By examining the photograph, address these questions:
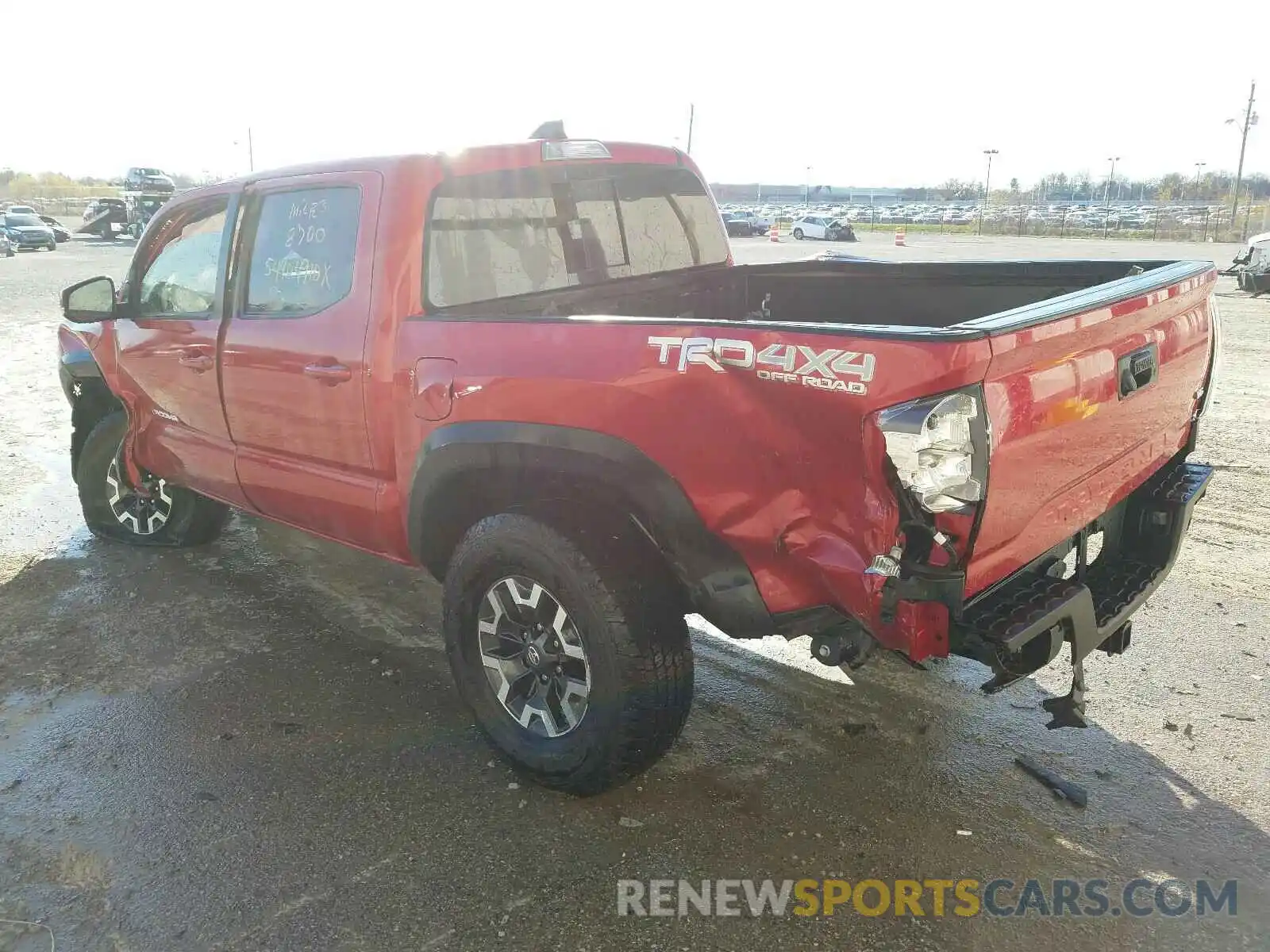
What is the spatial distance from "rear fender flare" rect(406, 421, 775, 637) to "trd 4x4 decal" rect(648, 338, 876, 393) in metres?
0.31

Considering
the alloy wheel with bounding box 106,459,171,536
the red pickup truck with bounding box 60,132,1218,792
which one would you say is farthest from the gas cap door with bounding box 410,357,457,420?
the alloy wheel with bounding box 106,459,171,536

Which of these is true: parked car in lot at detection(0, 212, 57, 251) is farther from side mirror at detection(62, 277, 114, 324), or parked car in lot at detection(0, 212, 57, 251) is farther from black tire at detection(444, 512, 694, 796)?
black tire at detection(444, 512, 694, 796)

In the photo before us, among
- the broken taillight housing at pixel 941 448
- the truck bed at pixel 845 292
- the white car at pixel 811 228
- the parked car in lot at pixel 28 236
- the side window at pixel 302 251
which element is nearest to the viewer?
the broken taillight housing at pixel 941 448

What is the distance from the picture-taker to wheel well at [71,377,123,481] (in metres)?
5.12


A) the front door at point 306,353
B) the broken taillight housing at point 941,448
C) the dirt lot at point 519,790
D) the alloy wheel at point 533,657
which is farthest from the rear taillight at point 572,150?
the dirt lot at point 519,790

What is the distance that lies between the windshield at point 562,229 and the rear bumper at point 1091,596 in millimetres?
2014

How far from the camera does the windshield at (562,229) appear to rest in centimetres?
335

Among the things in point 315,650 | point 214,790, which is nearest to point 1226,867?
point 214,790

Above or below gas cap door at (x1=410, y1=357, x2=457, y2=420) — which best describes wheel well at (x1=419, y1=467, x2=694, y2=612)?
below

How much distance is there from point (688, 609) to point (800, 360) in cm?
93

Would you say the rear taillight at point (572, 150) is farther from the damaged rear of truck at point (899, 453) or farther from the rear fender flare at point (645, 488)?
the rear fender flare at point (645, 488)

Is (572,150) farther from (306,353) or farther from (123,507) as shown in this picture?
(123,507)

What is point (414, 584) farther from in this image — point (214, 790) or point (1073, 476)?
point (1073, 476)

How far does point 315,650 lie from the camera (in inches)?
160
